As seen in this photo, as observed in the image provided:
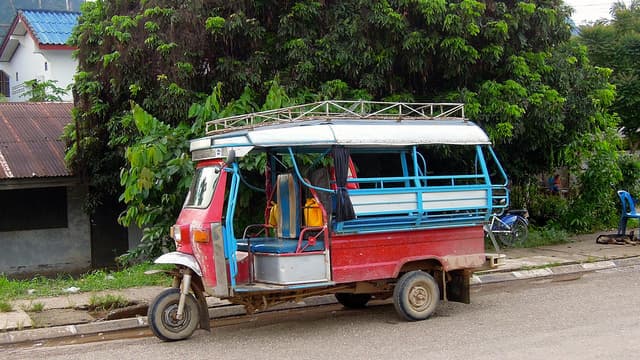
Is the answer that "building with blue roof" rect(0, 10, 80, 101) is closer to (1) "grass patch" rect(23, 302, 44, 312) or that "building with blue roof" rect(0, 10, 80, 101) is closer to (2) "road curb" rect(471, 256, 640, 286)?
(1) "grass patch" rect(23, 302, 44, 312)

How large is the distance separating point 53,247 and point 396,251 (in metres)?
10.0

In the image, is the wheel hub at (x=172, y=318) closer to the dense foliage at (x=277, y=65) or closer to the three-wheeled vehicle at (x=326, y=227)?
the three-wheeled vehicle at (x=326, y=227)

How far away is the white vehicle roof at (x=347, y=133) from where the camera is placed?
7.89 metres

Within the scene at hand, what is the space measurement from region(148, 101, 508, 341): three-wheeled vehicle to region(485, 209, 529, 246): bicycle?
6.14 meters

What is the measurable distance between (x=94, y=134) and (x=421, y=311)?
324 inches

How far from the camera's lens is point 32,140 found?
1589cm

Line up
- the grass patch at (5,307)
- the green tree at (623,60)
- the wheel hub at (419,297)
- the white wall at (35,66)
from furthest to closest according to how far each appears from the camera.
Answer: the white wall at (35,66) → the green tree at (623,60) → the grass patch at (5,307) → the wheel hub at (419,297)

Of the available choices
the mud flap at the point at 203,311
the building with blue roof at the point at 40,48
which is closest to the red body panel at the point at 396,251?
the mud flap at the point at 203,311

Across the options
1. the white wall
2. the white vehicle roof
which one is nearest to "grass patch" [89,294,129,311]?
the white vehicle roof

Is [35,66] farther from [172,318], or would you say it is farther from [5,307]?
[172,318]

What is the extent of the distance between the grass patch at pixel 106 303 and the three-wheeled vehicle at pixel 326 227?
2138 millimetres

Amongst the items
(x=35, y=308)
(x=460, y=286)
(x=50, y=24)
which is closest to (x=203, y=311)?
(x=35, y=308)

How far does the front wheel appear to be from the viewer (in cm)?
779

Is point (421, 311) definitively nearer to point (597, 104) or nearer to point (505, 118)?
point (505, 118)
